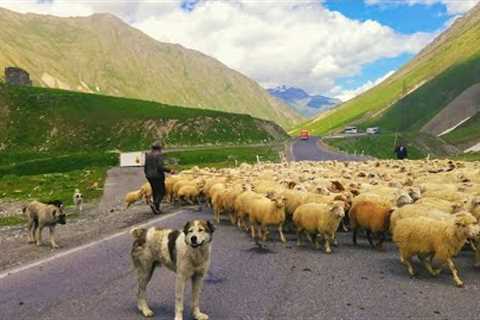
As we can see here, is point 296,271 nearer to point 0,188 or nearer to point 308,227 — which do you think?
point 308,227

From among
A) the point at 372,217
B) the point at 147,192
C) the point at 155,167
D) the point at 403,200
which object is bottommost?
the point at 147,192

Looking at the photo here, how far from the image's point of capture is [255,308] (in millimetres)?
10664

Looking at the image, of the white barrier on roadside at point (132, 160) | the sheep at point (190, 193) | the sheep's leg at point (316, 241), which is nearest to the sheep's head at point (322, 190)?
the sheep's leg at point (316, 241)

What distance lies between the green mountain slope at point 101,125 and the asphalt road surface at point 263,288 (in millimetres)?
90820

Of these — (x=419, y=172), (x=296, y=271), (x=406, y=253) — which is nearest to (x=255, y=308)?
(x=296, y=271)

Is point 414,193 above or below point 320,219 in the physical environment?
above

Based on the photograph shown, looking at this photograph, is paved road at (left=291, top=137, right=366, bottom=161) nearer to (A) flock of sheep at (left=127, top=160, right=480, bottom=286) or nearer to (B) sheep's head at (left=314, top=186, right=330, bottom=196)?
(A) flock of sheep at (left=127, top=160, right=480, bottom=286)

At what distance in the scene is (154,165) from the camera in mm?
24422

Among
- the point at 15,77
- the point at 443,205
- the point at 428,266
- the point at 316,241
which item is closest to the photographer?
the point at 428,266

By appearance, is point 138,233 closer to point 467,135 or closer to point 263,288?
point 263,288

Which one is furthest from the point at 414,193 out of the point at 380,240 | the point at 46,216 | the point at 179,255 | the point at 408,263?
the point at 46,216

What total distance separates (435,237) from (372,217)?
3.68 m

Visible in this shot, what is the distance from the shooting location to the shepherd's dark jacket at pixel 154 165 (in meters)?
24.3

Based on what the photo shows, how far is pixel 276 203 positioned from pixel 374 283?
5877 millimetres
